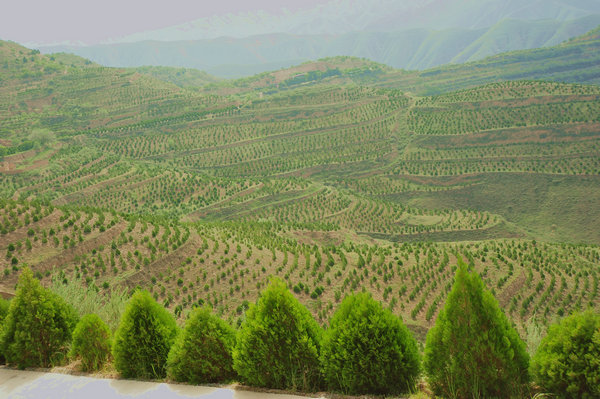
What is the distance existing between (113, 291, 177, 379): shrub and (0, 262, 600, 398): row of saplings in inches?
0.9

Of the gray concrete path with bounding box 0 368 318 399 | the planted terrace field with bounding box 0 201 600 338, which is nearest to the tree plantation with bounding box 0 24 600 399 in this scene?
the planted terrace field with bounding box 0 201 600 338

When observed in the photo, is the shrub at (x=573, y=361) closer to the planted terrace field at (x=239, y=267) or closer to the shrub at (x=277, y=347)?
the shrub at (x=277, y=347)

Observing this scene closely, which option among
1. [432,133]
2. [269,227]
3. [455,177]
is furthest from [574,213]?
[269,227]

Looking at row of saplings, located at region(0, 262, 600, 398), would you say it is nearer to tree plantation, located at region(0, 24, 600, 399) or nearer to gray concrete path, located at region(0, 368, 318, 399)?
tree plantation, located at region(0, 24, 600, 399)

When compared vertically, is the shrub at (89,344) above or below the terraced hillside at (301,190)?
below

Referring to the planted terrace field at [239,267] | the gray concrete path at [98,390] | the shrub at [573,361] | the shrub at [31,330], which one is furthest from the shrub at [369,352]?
the planted terrace field at [239,267]

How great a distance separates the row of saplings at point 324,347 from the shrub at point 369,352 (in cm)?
2

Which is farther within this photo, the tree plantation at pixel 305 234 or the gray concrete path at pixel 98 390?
the gray concrete path at pixel 98 390

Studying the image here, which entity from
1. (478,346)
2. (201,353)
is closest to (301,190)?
(201,353)

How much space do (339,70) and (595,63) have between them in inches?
2742

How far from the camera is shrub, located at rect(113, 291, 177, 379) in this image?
9.11 m

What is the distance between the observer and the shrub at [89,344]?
9.72 m

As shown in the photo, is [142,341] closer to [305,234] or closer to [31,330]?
[31,330]

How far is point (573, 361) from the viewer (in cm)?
673
